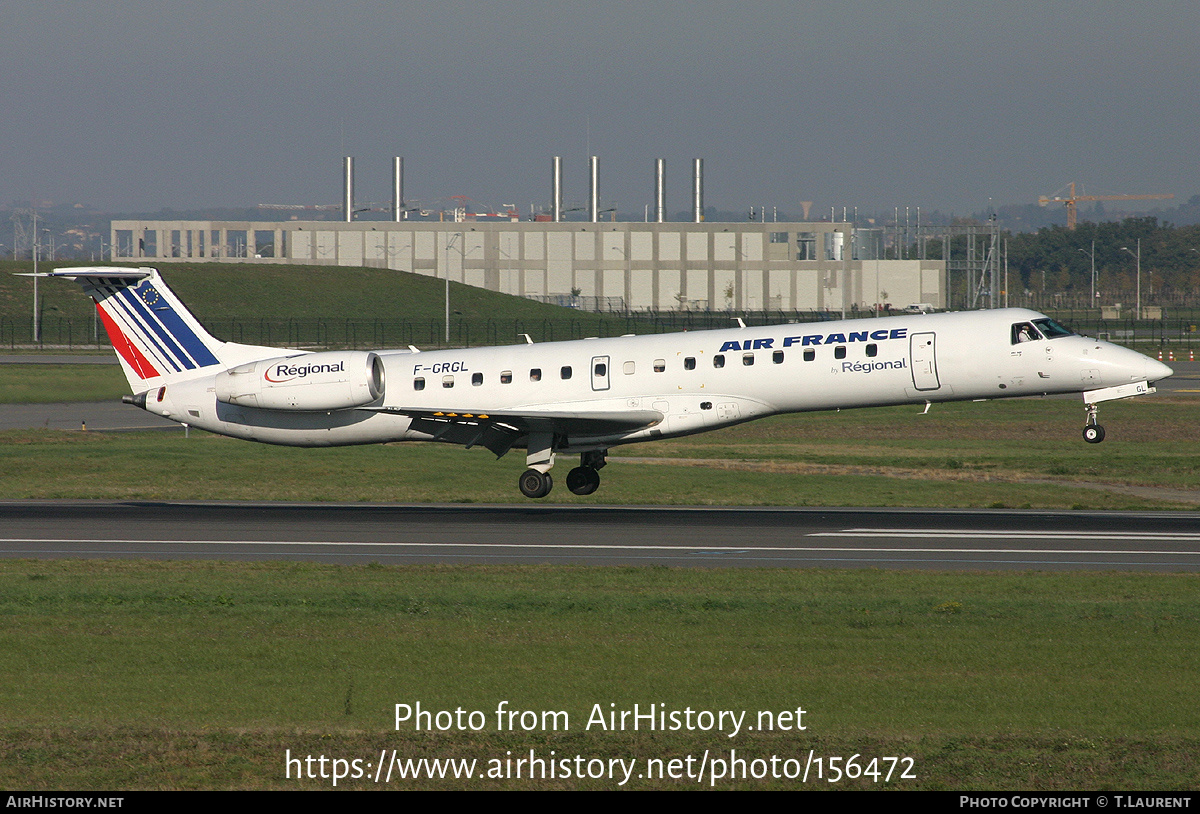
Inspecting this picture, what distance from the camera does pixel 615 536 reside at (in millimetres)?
26125

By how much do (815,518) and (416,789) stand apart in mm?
19758

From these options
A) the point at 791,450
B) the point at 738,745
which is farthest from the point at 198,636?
the point at 791,450

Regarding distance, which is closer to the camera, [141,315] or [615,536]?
[615,536]

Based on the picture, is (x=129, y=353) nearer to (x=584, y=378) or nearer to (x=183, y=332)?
(x=183, y=332)

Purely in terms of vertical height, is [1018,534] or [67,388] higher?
[67,388]

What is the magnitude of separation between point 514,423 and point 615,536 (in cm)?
448

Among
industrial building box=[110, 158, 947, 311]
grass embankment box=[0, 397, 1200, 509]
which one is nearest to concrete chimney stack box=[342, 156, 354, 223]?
industrial building box=[110, 158, 947, 311]

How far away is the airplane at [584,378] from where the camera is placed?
27891mm

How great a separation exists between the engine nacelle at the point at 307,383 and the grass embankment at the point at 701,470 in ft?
14.3

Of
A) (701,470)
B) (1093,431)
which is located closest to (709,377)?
(1093,431)

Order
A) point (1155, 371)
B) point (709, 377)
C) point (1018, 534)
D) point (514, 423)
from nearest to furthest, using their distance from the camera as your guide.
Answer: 1. point (1018, 534)
2. point (1155, 371)
3. point (709, 377)
4. point (514, 423)

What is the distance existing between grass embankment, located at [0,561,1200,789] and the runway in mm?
2253

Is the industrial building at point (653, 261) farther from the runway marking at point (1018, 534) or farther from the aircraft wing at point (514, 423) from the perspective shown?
A: the runway marking at point (1018, 534)

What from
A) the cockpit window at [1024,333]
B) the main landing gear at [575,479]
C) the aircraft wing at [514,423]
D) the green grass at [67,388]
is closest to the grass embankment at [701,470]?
the main landing gear at [575,479]
